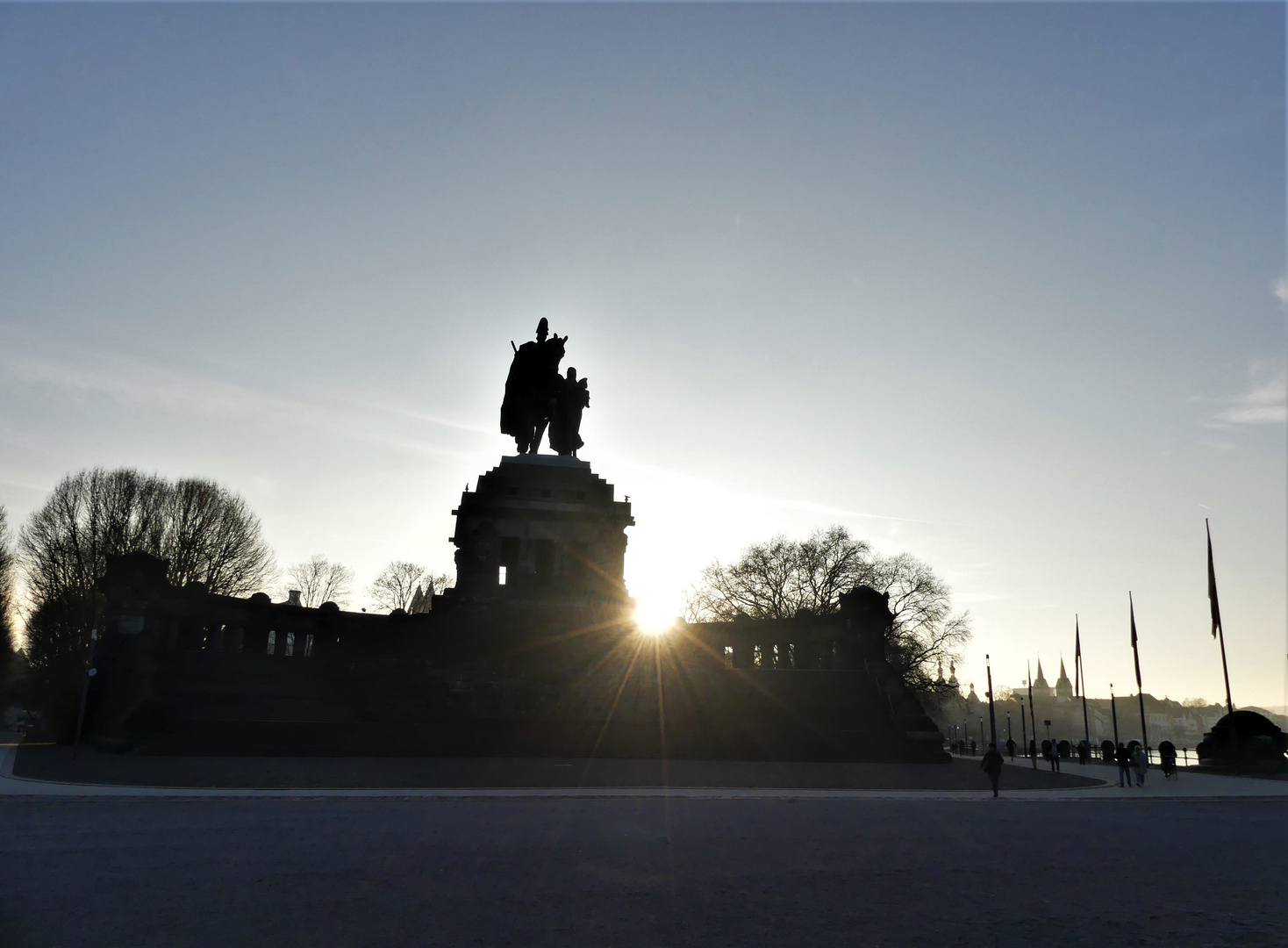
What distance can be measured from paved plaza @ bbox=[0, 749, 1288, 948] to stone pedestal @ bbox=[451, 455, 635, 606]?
2680 centimetres

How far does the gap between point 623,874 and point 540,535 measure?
35.9m

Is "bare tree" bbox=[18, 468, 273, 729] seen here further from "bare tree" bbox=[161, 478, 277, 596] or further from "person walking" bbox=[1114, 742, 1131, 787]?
"person walking" bbox=[1114, 742, 1131, 787]

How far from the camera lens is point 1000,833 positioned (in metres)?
15.0

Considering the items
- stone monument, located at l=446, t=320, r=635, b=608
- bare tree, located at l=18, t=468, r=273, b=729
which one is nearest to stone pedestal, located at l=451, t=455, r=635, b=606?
stone monument, located at l=446, t=320, r=635, b=608

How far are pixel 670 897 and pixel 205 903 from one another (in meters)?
4.81

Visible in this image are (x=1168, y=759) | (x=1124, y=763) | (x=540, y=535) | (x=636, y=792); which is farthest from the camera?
(x=540, y=535)

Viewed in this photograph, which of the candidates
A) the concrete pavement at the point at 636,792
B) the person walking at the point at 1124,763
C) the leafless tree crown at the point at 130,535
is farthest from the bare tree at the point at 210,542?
the person walking at the point at 1124,763

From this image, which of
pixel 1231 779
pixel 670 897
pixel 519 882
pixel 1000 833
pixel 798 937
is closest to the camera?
Result: pixel 798 937

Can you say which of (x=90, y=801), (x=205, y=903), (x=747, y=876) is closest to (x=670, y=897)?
(x=747, y=876)

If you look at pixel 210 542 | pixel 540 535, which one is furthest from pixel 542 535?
pixel 210 542

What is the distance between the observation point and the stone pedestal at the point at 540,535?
150 ft

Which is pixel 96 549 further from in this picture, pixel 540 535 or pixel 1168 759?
pixel 1168 759

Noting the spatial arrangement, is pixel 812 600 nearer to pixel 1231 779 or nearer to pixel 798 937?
pixel 1231 779

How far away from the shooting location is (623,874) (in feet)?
35.9
